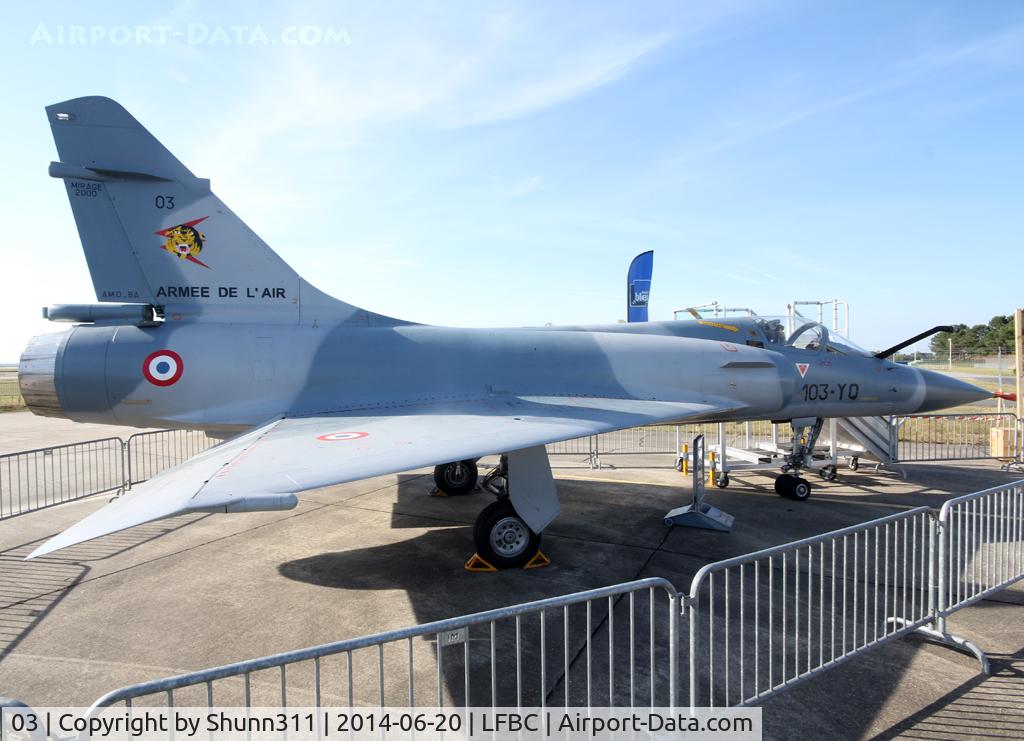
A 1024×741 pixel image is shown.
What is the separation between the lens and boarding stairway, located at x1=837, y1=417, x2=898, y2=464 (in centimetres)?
1040

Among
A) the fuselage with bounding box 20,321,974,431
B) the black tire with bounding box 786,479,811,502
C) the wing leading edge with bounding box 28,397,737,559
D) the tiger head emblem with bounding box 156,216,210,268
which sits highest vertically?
the tiger head emblem with bounding box 156,216,210,268

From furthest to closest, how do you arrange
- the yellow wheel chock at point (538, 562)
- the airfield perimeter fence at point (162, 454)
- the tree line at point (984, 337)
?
the tree line at point (984, 337) → the airfield perimeter fence at point (162, 454) → the yellow wheel chock at point (538, 562)

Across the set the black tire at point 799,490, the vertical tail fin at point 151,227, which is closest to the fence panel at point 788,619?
the black tire at point 799,490

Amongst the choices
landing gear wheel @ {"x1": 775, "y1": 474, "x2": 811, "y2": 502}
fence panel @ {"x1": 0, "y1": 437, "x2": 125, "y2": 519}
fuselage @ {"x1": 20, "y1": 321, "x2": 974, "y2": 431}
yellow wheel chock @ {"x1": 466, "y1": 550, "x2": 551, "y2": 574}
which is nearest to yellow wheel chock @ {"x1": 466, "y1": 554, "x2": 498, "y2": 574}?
yellow wheel chock @ {"x1": 466, "y1": 550, "x2": 551, "y2": 574}

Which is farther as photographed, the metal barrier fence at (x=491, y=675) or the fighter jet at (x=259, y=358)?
the fighter jet at (x=259, y=358)

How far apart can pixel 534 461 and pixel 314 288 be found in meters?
3.52

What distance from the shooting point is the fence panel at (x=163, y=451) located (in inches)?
449

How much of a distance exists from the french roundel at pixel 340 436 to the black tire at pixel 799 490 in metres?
7.02

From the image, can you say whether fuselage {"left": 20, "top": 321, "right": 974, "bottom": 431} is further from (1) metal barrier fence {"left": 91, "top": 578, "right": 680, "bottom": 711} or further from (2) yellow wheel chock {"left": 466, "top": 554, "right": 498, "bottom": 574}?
(1) metal barrier fence {"left": 91, "top": 578, "right": 680, "bottom": 711}

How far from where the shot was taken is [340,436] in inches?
193

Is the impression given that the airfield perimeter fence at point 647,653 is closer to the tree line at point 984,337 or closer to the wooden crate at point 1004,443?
the wooden crate at point 1004,443

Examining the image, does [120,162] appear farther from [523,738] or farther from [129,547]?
[523,738]

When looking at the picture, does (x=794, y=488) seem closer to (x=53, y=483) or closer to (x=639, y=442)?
(x=639, y=442)

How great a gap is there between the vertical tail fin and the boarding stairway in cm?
1048
